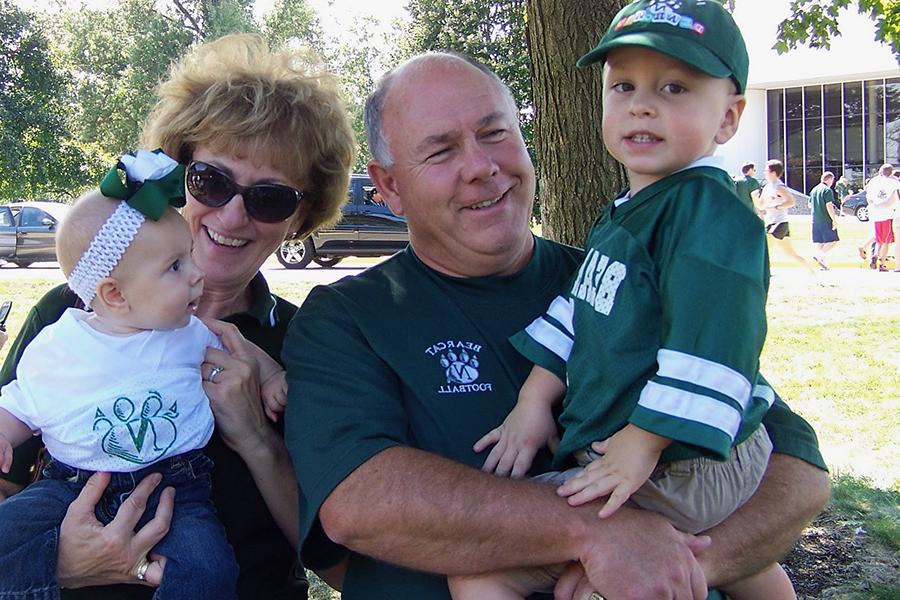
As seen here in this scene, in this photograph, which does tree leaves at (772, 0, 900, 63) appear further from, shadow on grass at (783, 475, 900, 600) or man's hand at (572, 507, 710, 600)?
man's hand at (572, 507, 710, 600)

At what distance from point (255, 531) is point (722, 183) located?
1731 millimetres

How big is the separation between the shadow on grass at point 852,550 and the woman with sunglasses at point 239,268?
2.70 metres

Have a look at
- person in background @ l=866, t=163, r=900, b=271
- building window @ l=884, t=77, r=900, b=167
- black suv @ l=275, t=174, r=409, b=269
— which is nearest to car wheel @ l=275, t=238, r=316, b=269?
black suv @ l=275, t=174, r=409, b=269

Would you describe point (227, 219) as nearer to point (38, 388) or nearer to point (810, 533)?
point (38, 388)

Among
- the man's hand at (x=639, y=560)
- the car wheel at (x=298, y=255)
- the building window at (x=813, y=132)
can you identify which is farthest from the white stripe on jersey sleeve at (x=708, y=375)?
the building window at (x=813, y=132)

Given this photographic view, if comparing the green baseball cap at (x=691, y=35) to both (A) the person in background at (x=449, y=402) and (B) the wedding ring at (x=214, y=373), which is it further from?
(B) the wedding ring at (x=214, y=373)

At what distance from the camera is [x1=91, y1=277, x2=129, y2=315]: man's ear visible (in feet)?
7.41

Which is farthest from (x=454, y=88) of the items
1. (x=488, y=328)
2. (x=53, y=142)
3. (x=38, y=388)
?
(x=53, y=142)

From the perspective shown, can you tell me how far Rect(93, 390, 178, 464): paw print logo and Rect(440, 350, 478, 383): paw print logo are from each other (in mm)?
758

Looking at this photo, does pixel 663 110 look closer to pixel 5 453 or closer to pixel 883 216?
pixel 5 453

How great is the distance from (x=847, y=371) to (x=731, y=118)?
7.24m

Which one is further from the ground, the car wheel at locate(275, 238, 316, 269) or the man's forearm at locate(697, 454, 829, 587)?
the man's forearm at locate(697, 454, 829, 587)

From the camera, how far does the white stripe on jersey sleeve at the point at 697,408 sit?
1.82m

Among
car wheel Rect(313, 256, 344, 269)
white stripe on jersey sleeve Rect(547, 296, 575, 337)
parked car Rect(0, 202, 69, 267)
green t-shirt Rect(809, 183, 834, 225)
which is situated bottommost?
car wheel Rect(313, 256, 344, 269)
